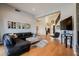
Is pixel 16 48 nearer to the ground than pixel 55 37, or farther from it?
nearer to the ground

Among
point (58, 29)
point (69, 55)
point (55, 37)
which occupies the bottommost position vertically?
point (69, 55)

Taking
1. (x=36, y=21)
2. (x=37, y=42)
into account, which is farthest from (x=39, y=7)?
(x=37, y=42)

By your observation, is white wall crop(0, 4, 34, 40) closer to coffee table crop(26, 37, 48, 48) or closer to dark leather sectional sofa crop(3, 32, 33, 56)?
dark leather sectional sofa crop(3, 32, 33, 56)

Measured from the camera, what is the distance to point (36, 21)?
2.54 metres

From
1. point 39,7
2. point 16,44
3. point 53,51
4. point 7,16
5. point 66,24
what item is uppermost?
point 39,7

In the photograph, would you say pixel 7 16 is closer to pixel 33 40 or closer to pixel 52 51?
pixel 33 40

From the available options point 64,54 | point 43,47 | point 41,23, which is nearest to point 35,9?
point 41,23

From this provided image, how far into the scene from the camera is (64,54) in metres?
2.55

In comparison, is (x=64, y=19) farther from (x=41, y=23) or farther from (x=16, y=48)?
(x=16, y=48)

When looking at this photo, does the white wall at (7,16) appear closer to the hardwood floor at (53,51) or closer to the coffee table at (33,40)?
the coffee table at (33,40)

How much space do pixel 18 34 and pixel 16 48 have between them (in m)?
0.32

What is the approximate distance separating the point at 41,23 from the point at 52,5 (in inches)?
19.1

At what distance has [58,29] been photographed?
2.53 m

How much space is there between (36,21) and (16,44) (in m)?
0.70
